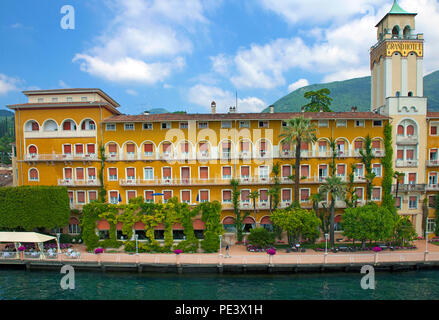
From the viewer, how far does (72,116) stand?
39.2m

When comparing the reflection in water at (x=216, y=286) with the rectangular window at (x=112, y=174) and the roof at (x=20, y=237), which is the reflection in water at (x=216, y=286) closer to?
the roof at (x=20, y=237)

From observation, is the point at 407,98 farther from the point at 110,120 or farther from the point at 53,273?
the point at 53,273

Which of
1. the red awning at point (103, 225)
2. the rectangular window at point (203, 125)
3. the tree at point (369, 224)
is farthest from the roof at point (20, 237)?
the tree at point (369, 224)

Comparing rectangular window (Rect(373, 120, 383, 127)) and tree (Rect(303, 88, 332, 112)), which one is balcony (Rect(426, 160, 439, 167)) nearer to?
rectangular window (Rect(373, 120, 383, 127))

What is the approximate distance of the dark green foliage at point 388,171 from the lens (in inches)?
1505

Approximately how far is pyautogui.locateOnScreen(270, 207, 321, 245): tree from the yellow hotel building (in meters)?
4.25

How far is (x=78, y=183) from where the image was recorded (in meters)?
38.8

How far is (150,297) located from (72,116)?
28.2 m

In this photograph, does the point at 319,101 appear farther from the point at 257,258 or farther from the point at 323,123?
the point at 257,258

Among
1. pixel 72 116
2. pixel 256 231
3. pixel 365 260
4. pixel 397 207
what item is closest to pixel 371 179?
pixel 397 207

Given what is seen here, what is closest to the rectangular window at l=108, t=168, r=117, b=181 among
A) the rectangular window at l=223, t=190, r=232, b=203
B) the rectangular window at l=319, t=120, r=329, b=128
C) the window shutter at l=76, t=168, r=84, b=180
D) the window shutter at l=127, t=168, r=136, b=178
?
the window shutter at l=127, t=168, r=136, b=178

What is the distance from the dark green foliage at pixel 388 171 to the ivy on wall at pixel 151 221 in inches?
947

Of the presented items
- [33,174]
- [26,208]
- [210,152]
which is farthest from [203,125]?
[33,174]

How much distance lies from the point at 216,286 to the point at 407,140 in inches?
1332
